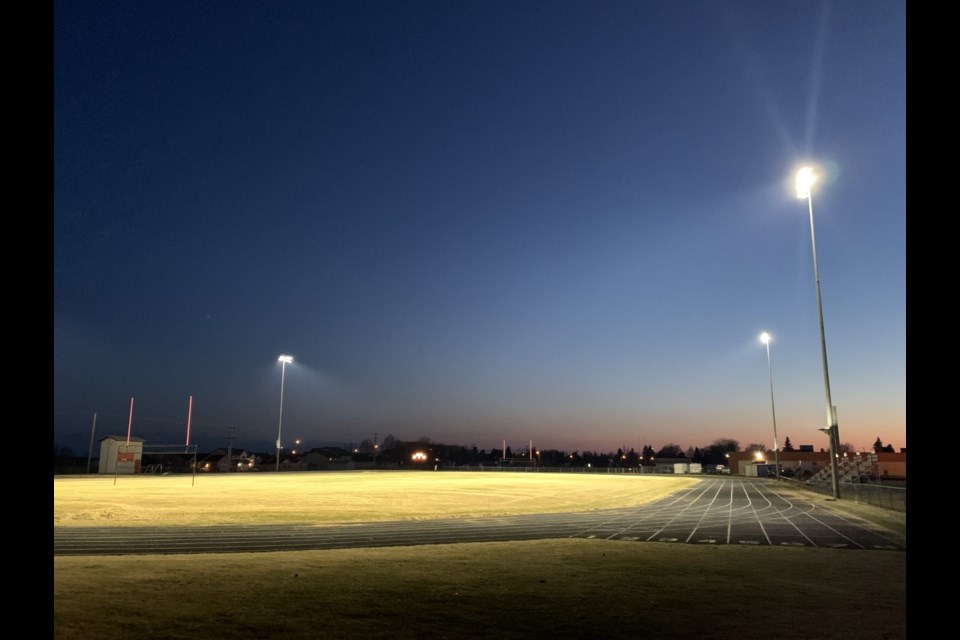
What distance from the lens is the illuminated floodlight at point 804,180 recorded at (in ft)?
119

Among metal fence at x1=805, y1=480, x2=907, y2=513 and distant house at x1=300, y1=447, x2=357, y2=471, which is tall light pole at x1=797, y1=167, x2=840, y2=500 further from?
distant house at x1=300, y1=447, x2=357, y2=471

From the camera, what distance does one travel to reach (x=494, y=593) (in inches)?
419

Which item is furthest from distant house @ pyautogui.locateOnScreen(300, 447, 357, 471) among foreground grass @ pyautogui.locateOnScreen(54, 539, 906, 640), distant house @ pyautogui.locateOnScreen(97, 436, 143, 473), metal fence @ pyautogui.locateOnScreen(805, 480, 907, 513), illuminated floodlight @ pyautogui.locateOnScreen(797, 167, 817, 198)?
foreground grass @ pyautogui.locateOnScreen(54, 539, 906, 640)

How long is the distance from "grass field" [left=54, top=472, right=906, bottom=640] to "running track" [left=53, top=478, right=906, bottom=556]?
5.71 feet

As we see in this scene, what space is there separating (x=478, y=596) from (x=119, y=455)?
80.5 m

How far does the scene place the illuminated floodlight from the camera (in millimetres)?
36219

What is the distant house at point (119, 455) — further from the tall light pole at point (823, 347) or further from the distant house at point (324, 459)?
the tall light pole at point (823, 347)

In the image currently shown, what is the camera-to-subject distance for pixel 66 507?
2683cm

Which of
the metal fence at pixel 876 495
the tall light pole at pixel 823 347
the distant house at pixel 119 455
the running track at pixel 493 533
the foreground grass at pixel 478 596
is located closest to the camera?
the foreground grass at pixel 478 596

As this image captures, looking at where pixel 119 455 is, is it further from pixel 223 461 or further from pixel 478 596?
pixel 478 596

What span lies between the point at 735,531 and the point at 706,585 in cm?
1130

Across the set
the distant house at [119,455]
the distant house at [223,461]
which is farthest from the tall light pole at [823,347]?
the distant house at [223,461]

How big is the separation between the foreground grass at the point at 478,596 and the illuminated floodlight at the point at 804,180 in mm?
26417
